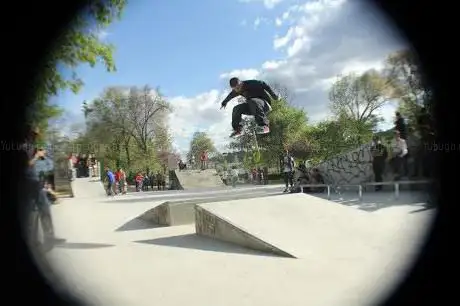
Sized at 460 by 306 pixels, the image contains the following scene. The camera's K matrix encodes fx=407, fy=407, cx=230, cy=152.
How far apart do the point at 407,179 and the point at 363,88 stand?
619mm

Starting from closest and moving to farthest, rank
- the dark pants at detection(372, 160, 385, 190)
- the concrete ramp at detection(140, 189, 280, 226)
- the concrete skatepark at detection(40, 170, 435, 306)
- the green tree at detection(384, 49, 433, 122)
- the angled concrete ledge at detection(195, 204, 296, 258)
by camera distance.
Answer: the green tree at detection(384, 49, 433, 122) < the dark pants at detection(372, 160, 385, 190) < the concrete skatepark at detection(40, 170, 435, 306) < the angled concrete ledge at detection(195, 204, 296, 258) < the concrete ramp at detection(140, 189, 280, 226)

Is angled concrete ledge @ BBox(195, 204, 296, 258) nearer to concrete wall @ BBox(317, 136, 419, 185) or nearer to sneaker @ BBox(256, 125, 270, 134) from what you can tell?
sneaker @ BBox(256, 125, 270, 134)

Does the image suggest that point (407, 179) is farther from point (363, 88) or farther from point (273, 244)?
point (273, 244)

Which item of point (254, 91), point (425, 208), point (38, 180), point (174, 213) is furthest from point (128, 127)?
point (174, 213)

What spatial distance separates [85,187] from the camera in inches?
112

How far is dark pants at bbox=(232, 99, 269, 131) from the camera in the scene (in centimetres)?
528

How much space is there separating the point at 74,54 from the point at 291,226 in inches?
172

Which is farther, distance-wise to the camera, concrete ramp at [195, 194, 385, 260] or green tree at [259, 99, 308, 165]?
concrete ramp at [195, 194, 385, 260]

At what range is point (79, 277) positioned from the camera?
3330 millimetres

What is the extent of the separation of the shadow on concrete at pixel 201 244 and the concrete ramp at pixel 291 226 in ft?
0.35

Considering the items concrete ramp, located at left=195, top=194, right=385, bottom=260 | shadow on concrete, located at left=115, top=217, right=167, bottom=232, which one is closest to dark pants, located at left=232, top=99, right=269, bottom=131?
concrete ramp, located at left=195, top=194, right=385, bottom=260

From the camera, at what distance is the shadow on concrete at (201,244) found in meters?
5.93

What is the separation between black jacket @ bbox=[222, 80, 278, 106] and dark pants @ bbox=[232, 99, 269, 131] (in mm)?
82

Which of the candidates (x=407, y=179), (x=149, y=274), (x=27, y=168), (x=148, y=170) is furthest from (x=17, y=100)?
(x=407, y=179)
